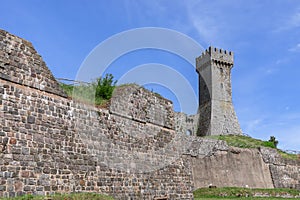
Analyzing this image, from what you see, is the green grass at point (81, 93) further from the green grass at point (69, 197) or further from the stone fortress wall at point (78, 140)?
the green grass at point (69, 197)

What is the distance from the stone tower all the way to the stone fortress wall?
102 ft

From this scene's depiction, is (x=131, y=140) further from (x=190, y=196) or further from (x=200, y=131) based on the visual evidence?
(x=200, y=131)

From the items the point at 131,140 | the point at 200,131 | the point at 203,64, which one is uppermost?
the point at 203,64

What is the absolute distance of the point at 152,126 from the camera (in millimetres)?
14492

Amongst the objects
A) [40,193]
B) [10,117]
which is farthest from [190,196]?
[10,117]

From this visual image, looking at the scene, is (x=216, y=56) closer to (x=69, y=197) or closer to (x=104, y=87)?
(x=104, y=87)

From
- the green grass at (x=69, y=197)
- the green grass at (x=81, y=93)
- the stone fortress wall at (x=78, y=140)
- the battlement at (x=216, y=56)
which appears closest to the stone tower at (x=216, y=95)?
the battlement at (x=216, y=56)

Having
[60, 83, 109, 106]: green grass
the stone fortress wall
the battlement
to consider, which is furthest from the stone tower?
[60, 83, 109, 106]: green grass

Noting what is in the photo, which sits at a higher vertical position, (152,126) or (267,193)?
(152,126)

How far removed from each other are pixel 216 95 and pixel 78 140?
38872 mm

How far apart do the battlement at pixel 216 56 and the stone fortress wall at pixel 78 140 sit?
33.7 m

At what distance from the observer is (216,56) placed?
4869 cm

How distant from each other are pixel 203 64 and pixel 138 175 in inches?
1523

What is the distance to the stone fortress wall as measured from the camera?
356 inches
